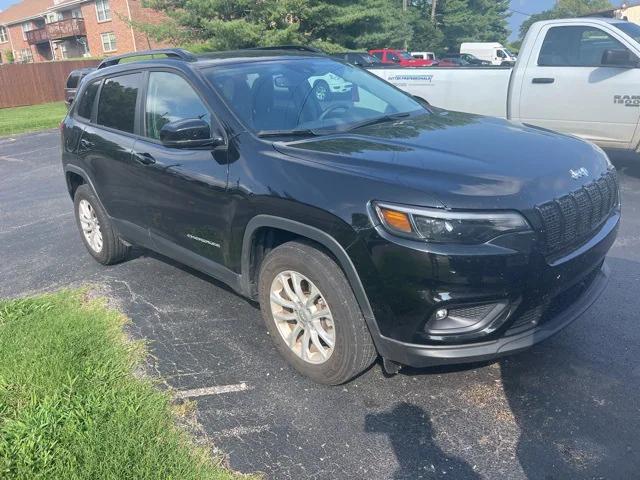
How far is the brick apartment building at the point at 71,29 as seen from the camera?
1547 inches

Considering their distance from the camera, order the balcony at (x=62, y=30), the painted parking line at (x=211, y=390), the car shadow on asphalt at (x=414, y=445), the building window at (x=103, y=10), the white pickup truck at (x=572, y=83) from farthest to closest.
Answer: the balcony at (x=62, y=30) → the building window at (x=103, y=10) → the white pickup truck at (x=572, y=83) → the painted parking line at (x=211, y=390) → the car shadow on asphalt at (x=414, y=445)

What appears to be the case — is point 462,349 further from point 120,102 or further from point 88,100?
point 88,100

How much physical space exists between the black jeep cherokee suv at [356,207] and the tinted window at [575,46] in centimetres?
396

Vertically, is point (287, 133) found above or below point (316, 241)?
above

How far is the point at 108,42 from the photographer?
1678 inches

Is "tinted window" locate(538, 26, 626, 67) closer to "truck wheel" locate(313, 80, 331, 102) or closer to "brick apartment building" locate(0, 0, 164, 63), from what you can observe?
"truck wheel" locate(313, 80, 331, 102)

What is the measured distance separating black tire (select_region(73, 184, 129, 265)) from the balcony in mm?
46027

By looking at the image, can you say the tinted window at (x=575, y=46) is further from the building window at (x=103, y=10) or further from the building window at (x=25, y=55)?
the building window at (x=25, y=55)

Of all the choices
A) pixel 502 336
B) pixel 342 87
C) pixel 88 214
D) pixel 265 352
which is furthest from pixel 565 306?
pixel 88 214

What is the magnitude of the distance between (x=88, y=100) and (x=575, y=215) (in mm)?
4150

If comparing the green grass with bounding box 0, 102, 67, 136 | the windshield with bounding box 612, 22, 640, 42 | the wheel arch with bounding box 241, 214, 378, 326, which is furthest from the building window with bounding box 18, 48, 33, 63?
the wheel arch with bounding box 241, 214, 378, 326

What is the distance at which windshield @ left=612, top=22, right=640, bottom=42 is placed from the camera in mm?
7094

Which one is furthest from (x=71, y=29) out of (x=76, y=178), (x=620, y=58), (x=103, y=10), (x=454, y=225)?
(x=454, y=225)

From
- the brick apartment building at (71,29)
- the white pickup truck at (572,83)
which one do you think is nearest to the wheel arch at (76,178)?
the white pickup truck at (572,83)
